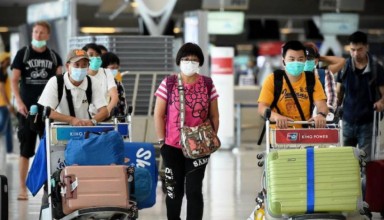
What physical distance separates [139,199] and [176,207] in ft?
1.27

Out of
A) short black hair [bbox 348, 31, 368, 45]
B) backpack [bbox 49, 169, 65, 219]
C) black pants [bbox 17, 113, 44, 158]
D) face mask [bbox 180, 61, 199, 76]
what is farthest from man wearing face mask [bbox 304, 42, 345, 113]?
black pants [bbox 17, 113, 44, 158]

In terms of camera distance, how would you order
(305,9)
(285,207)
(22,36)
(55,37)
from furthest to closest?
(305,9) → (22,36) → (55,37) → (285,207)

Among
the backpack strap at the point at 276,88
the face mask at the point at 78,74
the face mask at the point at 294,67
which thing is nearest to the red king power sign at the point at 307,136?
the backpack strap at the point at 276,88

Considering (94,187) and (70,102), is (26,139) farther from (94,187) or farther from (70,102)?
(94,187)

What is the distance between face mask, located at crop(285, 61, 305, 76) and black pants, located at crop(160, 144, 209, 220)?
93 centimetres

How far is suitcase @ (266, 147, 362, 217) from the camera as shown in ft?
23.6

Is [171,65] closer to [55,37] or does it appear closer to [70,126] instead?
[70,126]

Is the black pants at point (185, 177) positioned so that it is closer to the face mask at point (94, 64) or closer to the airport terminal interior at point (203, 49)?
the airport terminal interior at point (203, 49)

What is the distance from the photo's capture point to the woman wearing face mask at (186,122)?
312 inches

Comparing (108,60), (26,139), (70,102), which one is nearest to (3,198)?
(70,102)

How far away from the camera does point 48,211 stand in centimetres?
776

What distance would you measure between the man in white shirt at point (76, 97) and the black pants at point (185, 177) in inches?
26.7

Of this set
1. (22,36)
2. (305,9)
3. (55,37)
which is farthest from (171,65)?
(305,9)

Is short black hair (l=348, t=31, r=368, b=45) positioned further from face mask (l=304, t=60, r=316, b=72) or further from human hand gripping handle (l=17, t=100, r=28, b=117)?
human hand gripping handle (l=17, t=100, r=28, b=117)
